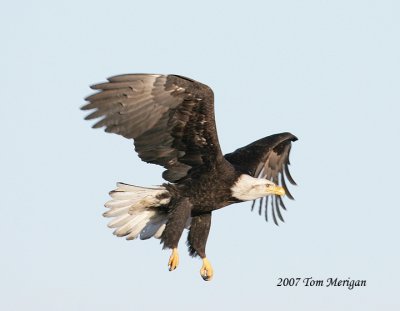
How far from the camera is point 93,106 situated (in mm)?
9297

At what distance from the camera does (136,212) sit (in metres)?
10.5

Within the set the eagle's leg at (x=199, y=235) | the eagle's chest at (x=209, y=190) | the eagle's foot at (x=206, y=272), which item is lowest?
the eagle's foot at (x=206, y=272)

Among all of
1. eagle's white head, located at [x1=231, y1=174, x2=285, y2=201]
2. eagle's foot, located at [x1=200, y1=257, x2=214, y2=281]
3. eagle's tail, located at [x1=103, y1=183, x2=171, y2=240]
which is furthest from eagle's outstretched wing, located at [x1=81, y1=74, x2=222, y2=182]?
eagle's foot, located at [x1=200, y1=257, x2=214, y2=281]

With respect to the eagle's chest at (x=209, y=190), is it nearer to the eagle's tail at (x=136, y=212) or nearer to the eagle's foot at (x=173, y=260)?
the eagle's tail at (x=136, y=212)

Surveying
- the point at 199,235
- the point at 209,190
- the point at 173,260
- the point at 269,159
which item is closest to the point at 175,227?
the point at 173,260

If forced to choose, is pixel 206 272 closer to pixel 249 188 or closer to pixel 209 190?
pixel 209 190

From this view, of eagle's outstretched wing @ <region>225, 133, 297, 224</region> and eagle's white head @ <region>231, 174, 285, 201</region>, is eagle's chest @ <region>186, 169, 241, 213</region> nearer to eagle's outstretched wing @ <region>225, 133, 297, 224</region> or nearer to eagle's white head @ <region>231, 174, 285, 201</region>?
eagle's white head @ <region>231, 174, 285, 201</region>

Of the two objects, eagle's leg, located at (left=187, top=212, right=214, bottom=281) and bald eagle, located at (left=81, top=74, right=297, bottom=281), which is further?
eagle's leg, located at (left=187, top=212, right=214, bottom=281)

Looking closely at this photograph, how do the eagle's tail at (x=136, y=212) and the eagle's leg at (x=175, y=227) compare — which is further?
the eagle's tail at (x=136, y=212)

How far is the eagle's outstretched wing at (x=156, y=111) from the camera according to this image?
9.34 metres

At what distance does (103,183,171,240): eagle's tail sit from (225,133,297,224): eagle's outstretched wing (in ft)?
4.27

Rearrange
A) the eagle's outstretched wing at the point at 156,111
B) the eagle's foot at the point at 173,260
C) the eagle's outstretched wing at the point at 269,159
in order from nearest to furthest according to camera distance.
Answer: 1. the eagle's outstretched wing at the point at 156,111
2. the eagle's foot at the point at 173,260
3. the eagle's outstretched wing at the point at 269,159

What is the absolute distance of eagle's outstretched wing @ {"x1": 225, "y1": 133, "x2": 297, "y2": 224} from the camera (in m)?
11.4

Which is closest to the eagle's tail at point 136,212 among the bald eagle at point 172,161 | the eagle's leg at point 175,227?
the bald eagle at point 172,161
